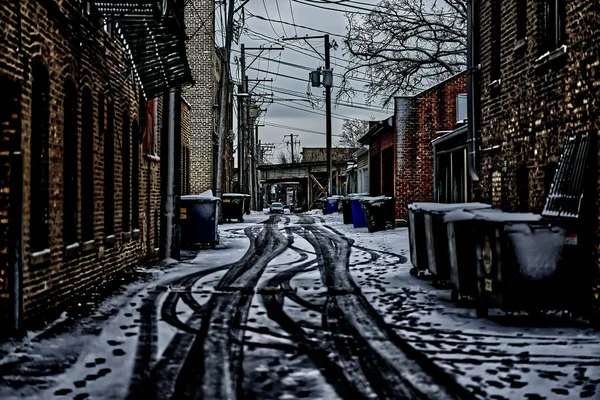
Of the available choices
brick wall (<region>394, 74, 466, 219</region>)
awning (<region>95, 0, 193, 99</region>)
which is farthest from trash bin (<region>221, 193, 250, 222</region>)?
awning (<region>95, 0, 193, 99</region>)

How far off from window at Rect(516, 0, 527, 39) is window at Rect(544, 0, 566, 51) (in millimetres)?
976

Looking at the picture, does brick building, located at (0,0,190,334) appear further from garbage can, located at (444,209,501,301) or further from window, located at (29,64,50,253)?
garbage can, located at (444,209,501,301)

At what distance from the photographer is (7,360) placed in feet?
21.2

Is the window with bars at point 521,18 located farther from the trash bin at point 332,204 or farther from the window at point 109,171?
the trash bin at point 332,204

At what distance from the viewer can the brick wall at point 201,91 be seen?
34.9 metres

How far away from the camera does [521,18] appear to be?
12094 mm

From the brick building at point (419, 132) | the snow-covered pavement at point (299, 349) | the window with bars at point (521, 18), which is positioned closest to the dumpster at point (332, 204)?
the brick building at point (419, 132)

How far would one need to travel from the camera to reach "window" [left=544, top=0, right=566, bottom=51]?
33.5 ft

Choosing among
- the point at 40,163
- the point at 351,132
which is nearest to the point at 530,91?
the point at 40,163

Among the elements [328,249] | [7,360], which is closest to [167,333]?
[7,360]

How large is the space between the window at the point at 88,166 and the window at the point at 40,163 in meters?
2.01

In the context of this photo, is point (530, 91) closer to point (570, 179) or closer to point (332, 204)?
point (570, 179)

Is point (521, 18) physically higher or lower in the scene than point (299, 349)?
higher

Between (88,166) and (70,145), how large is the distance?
828 mm
